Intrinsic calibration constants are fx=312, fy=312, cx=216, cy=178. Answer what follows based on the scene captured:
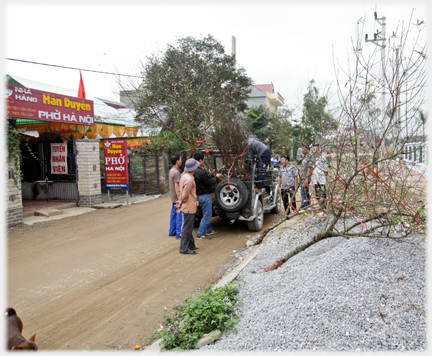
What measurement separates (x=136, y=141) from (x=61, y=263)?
437 inches

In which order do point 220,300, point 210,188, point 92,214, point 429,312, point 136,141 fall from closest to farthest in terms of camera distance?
1. point 429,312
2. point 220,300
3. point 210,188
4. point 92,214
5. point 136,141

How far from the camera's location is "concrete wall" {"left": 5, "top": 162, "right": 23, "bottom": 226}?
850 centimetres

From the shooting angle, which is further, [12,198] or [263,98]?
[263,98]

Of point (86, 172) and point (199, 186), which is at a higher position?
point (86, 172)

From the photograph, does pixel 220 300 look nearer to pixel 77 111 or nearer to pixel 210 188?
pixel 210 188

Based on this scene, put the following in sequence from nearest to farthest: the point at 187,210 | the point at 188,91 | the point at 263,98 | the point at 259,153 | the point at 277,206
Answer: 1. the point at 187,210
2. the point at 259,153
3. the point at 277,206
4. the point at 188,91
5. the point at 263,98

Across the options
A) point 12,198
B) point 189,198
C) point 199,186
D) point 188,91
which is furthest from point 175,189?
point 188,91

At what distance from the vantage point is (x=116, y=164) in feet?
40.1

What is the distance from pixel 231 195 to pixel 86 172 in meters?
6.70

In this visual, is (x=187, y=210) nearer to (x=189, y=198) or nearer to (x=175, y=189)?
(x=189, y=198)

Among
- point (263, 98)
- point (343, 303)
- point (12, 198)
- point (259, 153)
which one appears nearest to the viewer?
point (343, 303)

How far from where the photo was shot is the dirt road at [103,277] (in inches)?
141

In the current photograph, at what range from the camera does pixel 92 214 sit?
34.7 feet

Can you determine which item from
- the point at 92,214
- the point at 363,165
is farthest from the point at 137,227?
the point at 363,165
